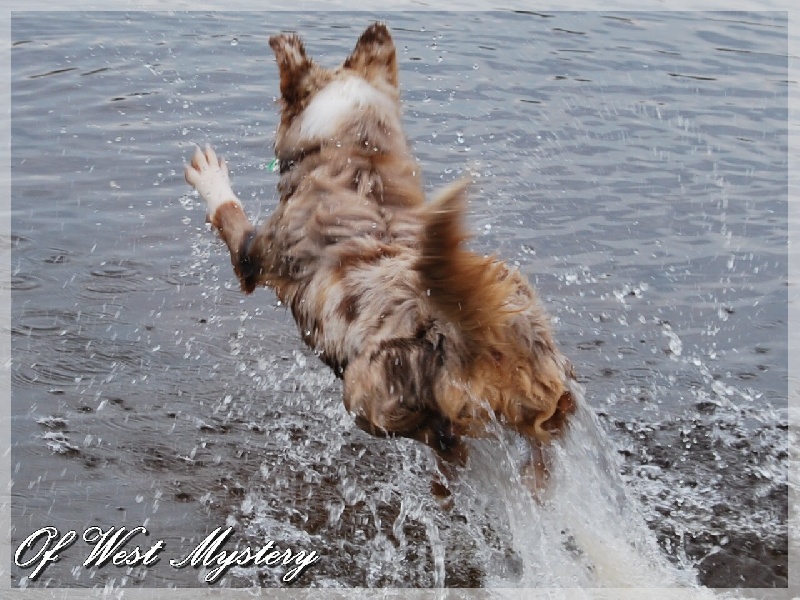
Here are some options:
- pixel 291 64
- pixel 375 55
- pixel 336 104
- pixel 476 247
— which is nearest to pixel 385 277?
pixel 336 104

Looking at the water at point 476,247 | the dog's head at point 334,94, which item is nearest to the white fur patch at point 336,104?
the dog's head at point 334,94

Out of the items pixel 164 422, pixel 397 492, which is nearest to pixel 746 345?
pixel 397 492

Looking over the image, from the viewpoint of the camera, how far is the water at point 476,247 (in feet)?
13.9

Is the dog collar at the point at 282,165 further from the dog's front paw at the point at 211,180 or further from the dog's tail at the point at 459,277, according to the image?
the dog's tail at the point at 459,277

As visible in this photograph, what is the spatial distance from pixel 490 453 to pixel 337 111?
1689mm

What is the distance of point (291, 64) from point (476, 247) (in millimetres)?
2138

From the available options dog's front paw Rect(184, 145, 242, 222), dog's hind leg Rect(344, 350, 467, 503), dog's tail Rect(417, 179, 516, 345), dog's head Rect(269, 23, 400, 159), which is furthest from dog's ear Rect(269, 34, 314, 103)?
dog's tail Rect(417, 179, 516, 345)

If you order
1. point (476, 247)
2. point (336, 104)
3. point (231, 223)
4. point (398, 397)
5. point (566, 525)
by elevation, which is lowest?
point (566, 525)

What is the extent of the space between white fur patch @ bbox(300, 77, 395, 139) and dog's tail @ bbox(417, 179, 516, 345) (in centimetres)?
140

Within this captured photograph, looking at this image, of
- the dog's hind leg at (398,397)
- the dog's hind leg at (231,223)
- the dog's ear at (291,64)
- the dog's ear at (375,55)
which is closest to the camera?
the dog's hind leg at (398,397)

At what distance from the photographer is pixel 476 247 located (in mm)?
6625

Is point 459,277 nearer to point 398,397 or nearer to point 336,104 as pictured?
point 398,397

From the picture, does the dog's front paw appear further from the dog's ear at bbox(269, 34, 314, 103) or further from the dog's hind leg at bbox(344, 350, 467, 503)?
the dog's hind leg at bbox(344, 350, 467, 503)

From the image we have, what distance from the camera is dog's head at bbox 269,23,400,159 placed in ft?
15.3
